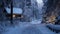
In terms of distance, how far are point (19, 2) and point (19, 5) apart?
5.57ft

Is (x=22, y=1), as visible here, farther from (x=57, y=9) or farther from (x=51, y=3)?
(x=57, y=9)

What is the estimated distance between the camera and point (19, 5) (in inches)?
1912

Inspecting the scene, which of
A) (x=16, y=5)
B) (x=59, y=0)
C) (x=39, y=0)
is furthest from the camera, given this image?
(x=39, y=0)

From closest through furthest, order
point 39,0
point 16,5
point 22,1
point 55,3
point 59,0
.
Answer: point 59,0, point 55,3, point 16,5, point 22,1, point 39,0

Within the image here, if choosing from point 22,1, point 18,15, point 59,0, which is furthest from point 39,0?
point 59,0

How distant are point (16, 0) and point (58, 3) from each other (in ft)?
55.5

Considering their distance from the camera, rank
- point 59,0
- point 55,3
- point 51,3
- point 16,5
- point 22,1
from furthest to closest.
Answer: point 22,1 → point 16,5 → point 51,3 → point 55,3 → point 59,0

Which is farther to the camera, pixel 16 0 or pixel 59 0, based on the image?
pixel 16 0

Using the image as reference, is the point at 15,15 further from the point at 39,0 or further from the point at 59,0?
the point at 39,0

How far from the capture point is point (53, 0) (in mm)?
38281

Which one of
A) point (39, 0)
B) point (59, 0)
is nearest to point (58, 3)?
point (59, 0)

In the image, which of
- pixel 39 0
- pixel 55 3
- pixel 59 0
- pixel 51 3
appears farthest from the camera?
pixel 39 0

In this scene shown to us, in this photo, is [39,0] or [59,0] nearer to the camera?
[59,0]

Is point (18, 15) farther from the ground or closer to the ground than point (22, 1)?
closer to the ground
